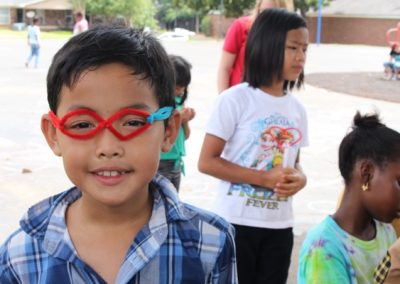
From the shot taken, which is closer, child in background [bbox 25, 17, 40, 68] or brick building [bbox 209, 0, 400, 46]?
child in background [bbox 25, 17, 40, 68]

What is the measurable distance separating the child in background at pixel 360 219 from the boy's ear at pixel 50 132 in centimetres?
87

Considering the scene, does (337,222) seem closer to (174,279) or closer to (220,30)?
(174,279)

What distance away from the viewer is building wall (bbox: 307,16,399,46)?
1614 inches

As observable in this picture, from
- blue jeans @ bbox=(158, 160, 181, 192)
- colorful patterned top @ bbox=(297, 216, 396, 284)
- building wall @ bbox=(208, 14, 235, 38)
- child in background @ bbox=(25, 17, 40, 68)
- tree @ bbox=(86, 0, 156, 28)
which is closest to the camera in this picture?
colorful patterned top @ bbox=(297, 216, 396, 284)

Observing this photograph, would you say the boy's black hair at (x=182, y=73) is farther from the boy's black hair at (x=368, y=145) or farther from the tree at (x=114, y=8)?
the tree at (x=114, y=8)

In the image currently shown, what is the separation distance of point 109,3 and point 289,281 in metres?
45.8

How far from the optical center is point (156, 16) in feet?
205

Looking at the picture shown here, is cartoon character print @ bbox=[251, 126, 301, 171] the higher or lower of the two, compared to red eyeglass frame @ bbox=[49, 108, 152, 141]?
lower

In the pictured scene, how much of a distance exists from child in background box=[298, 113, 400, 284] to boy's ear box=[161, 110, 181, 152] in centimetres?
65

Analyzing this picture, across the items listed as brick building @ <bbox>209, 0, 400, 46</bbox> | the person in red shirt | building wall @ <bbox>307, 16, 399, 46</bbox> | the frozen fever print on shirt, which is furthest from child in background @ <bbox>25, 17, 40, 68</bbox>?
brick building @ <bbox>209, 0, 400, 46</bbox>

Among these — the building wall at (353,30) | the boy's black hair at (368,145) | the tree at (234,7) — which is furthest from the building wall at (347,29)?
the boy's black hair at (368,145)

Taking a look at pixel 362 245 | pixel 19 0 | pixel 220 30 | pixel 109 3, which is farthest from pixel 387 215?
pixel 19 0

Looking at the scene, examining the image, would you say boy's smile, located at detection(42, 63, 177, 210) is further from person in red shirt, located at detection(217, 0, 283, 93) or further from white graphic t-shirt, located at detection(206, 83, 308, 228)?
person in red shirt, located at detection(217, 0, 283, 93)

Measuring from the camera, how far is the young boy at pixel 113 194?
53.7 inches
